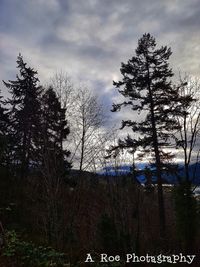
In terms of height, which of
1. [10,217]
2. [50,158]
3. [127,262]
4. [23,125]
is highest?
[23,125]

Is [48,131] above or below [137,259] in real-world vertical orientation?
above

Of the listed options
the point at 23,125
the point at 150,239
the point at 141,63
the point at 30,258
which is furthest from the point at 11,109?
the point at 30,258

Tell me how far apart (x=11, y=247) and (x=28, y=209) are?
673 centimetres

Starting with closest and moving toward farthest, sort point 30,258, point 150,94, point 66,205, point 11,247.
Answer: point 30,258 < point 11,247 < point 66,205 < point 150,94

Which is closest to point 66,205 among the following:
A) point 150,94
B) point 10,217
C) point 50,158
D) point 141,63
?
point 50,158

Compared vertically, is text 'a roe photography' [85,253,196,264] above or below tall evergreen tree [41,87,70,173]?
below

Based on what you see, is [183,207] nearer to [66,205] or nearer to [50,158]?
[66,205]

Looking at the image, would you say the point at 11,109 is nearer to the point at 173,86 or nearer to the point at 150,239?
the point at 173,86

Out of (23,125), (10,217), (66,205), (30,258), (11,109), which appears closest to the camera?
(30,258)

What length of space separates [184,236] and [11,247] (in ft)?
32.4

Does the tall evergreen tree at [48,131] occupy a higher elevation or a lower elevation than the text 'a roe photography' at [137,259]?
higher

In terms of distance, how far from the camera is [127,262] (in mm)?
12422

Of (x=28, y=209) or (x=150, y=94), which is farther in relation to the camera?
(x=150, y=94)

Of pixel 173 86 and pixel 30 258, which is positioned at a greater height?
pixel 173 86
